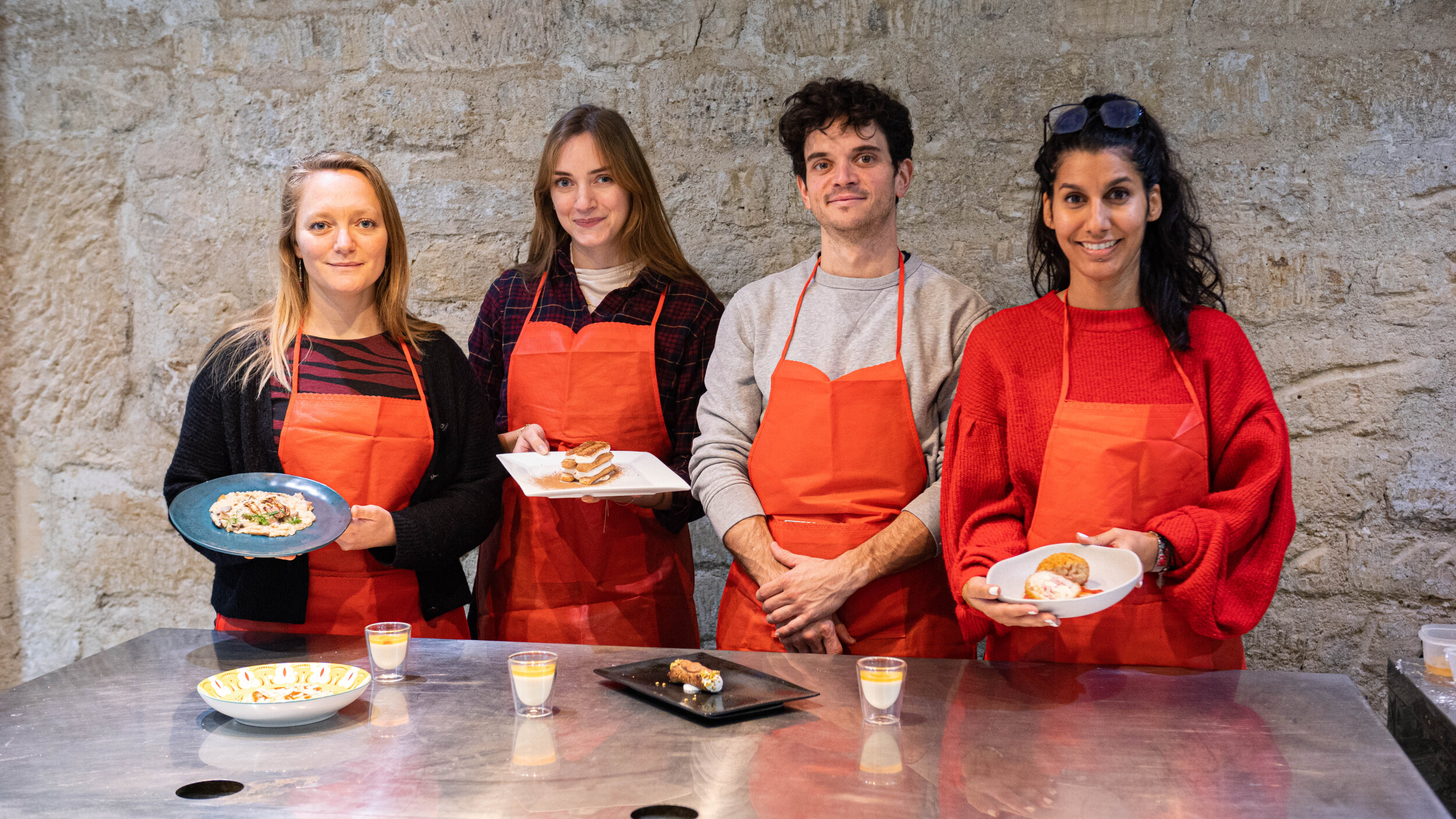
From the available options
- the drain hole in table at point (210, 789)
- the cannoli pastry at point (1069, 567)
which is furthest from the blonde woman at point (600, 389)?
the drain hole in table at point (210, 789)

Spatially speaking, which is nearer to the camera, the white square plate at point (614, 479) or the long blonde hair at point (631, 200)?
the white square plate at point (614, 479)

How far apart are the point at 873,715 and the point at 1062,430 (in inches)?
32.3

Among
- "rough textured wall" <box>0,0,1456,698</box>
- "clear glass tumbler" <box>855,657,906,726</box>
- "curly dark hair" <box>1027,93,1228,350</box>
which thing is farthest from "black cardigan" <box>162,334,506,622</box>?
"curly dark hair" <box>1027,93,1228,350</box>

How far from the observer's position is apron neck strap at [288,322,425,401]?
8.66ft

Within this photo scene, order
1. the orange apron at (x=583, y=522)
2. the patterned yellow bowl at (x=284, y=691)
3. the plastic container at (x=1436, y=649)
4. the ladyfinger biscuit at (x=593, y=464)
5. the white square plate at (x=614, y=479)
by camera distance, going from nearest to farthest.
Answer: the patterned yellow bowl at (x=284, y=691)
the plastic container at (x=1436, y=649)
the white square plate at (x=614, y=479)
the ladyfinger biscuit at (x=593, y=464)
the orange apron at (x=583, y=522)

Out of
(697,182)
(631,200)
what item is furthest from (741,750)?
(697,182)

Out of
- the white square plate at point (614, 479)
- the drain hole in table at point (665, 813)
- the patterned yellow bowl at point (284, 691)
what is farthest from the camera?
the white square plate at point (614, 479)

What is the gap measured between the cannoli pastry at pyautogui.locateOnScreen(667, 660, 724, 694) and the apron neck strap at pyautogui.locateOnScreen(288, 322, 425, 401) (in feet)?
3.74

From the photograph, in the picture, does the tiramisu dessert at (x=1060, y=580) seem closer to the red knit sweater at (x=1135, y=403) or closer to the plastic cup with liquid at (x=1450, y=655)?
the red knit sweater at (x=1135, y=403)

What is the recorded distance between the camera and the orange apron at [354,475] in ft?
8.43

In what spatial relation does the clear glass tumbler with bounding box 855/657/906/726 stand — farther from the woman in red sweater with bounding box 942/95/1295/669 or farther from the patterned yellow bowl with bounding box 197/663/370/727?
the patterned yellow bowl with bounding box 197/663/370/727

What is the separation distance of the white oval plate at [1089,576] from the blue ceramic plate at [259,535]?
140 centimetres

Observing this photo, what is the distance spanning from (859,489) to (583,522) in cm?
79

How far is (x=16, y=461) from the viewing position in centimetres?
385
